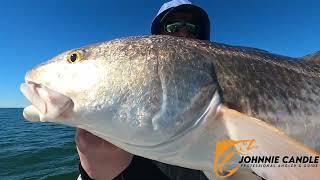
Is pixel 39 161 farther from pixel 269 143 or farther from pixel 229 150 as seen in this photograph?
pixel 269 143

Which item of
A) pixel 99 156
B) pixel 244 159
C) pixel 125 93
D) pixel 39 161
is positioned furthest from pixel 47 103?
pixel 39 161

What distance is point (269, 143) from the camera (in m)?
2.09

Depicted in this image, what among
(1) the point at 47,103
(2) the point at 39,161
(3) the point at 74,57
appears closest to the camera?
(1) the point at 47,103

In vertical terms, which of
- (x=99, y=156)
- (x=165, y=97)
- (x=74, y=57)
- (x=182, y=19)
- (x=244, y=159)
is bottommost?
(x=99, y=156)

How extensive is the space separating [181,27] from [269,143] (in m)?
2.86

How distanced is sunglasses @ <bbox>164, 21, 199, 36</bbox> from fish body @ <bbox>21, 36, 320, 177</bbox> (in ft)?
6.75

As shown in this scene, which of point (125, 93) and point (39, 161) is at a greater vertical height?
point (125, 93)

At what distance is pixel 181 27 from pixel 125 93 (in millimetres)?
2519

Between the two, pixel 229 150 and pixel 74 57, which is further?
pixel 74 57

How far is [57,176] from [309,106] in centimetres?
995

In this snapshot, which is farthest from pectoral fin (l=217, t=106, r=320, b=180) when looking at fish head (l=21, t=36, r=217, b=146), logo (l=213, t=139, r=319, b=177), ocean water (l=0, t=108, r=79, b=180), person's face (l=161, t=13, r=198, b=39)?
ocean water (l=0, t=108, r=79, b=180)

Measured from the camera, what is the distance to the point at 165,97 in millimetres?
2371

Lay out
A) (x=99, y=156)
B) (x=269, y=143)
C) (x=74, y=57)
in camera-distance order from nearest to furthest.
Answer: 1. (x=269, y=143)
2. (x=74, y=57)
3. (x=99, y=156)

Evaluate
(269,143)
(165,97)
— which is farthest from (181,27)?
(269,143)
